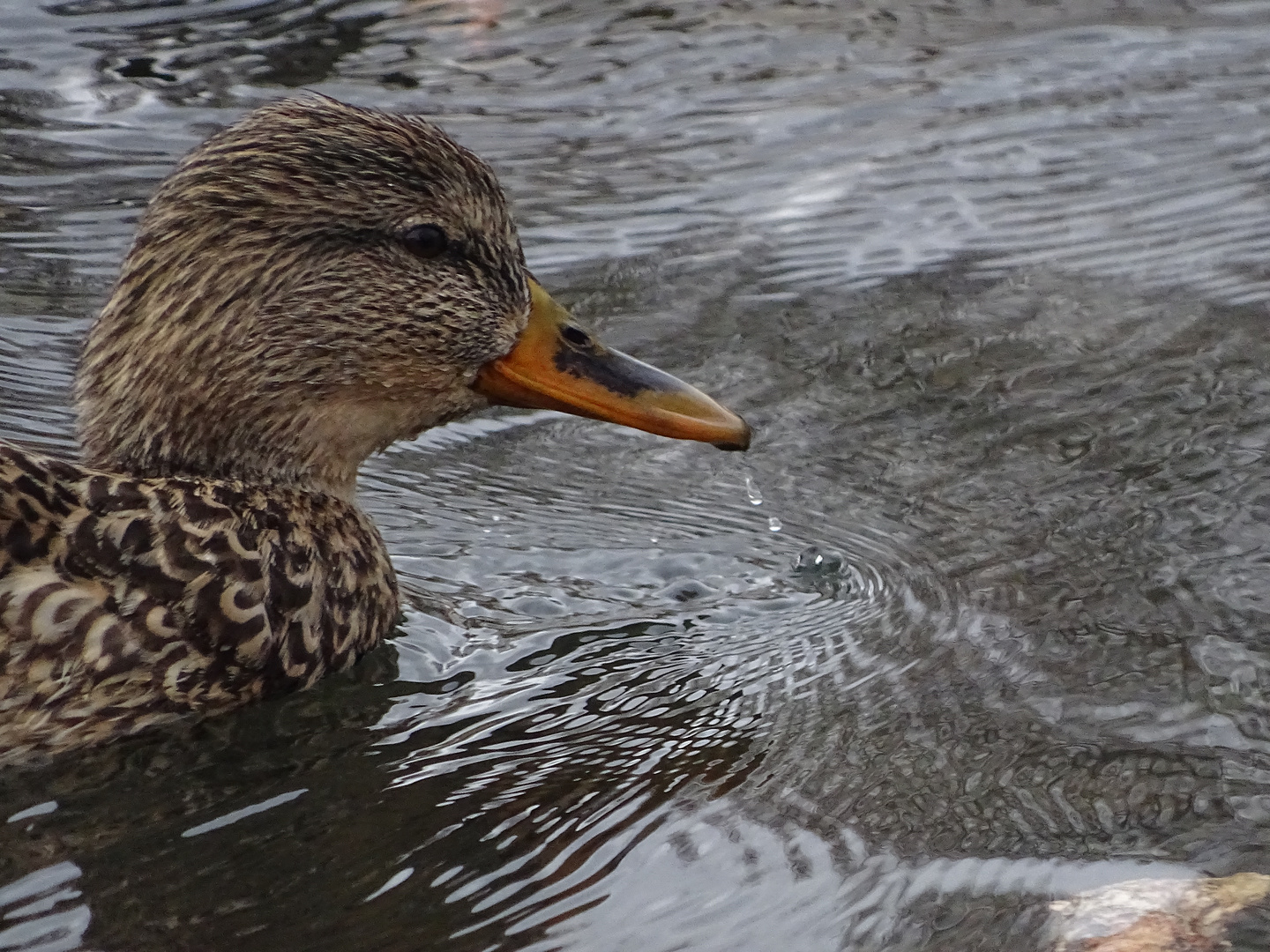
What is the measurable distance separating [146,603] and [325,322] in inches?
38.3

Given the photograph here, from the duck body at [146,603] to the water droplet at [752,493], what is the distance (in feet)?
4.32

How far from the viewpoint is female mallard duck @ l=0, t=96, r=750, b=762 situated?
4.83 m

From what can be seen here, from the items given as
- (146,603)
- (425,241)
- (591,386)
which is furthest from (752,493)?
(146,603)

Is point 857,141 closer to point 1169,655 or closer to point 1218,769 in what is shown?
point 1169,655

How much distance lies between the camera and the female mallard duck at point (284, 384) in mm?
4832

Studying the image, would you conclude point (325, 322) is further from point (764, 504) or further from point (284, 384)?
point (764, 504)

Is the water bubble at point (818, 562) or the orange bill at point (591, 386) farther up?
the orange bill at point (591, 386)

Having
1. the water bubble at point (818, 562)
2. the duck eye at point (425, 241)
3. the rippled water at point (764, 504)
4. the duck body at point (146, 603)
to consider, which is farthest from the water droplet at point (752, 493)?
the duck body at point (146, 603)

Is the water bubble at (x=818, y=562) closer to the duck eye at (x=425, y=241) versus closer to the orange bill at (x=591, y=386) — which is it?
the orange bill at (x=591, y=386)

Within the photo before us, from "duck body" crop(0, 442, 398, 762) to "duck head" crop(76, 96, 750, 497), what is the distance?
0.78 feet

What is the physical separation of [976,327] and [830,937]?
3.42 metres

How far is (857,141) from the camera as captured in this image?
8.41 metres

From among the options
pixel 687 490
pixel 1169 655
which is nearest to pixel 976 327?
pixel 687 490

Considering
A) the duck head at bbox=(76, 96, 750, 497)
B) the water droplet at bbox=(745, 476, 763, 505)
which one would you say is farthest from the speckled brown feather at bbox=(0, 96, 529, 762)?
the water droplet at bbox=(745, 476, 763, 505)
